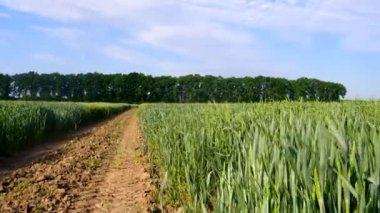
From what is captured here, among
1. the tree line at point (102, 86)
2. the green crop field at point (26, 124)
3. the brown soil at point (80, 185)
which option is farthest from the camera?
the tree line at point (102, 86)

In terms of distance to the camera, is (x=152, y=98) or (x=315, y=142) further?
(x=152, y=98)

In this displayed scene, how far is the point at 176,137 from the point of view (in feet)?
21.0

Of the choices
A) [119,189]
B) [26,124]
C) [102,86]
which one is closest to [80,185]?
[119,189]

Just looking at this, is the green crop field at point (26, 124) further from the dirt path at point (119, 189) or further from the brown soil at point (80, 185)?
the dirt path at point (119, 189)

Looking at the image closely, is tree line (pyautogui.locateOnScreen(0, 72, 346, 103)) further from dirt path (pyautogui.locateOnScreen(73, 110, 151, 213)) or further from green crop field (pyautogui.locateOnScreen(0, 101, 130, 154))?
dirt path (pyautogui.locateOnScreen(73, 110, 151, 213))

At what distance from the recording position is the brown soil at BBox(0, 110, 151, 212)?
641 cm

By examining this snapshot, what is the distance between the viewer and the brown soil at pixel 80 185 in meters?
6.41

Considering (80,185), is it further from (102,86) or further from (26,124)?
(102,86)

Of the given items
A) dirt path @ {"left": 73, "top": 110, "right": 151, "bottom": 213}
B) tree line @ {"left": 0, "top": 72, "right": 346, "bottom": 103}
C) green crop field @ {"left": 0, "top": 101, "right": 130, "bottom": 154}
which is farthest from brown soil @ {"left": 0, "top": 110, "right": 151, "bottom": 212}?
tree line @ {"left": 0, "top": 72, "right": 346, "bottom": 103}

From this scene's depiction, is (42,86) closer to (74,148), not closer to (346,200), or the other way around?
(74,148)

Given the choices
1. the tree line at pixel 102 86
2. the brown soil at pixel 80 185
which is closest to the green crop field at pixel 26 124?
the brown soil at pixel 80 185

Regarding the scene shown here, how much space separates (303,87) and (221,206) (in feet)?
178

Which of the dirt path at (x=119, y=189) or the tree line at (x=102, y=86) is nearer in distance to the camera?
the dirt path at (x=119, y=189)

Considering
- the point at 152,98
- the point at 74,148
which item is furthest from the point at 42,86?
the point at 74,148
